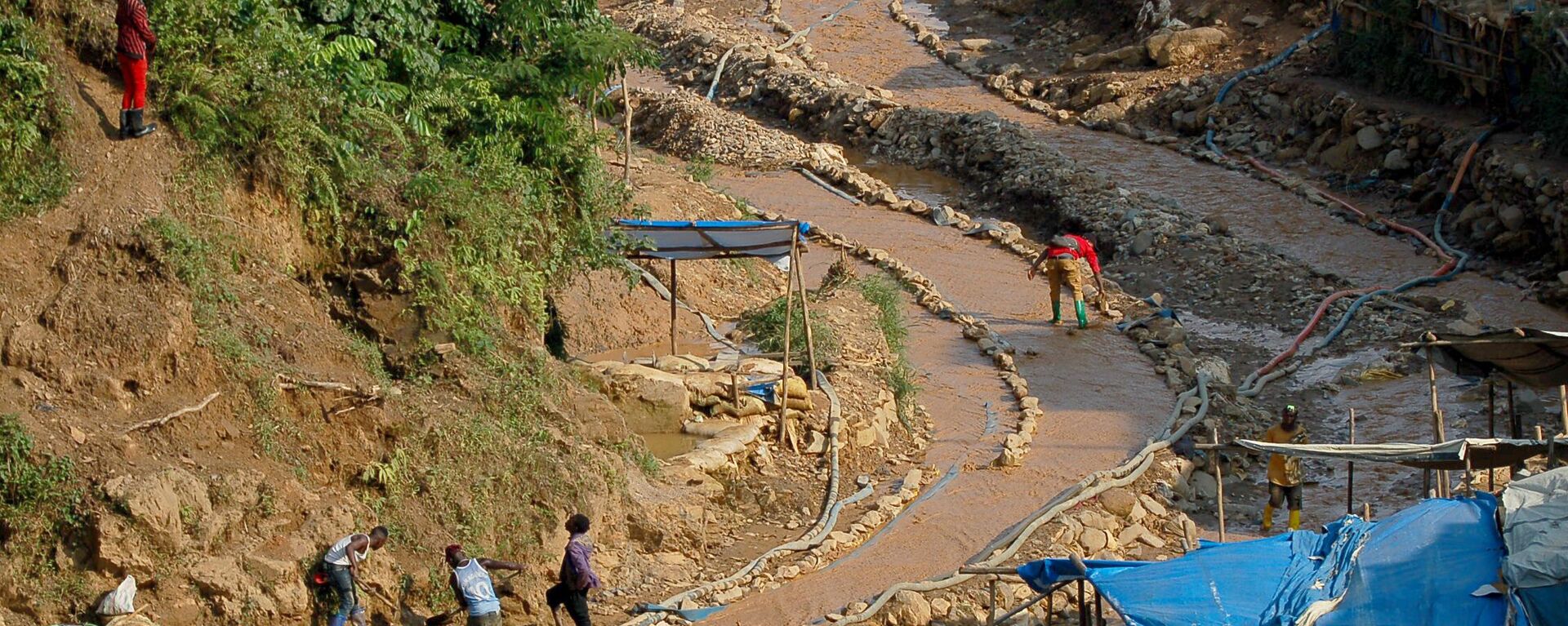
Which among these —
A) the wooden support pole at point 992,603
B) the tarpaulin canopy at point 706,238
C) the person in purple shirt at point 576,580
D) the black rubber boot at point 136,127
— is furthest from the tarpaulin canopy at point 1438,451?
the black rubber boot at point 136,127

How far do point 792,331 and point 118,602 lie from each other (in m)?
7.45

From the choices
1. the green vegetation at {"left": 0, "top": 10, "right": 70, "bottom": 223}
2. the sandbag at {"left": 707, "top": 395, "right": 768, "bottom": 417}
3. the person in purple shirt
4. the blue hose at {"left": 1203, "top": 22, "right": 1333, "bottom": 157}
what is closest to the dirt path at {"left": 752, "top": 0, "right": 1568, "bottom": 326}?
the blue hose at {"left": 1203, "top": 22, "right": 1333, "bottom": 157}

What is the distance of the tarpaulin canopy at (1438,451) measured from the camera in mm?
10289

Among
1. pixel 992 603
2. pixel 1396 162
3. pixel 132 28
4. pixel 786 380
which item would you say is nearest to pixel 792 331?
pixel 786 380

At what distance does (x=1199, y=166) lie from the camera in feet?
81.1

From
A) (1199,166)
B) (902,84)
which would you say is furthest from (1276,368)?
(902,84)

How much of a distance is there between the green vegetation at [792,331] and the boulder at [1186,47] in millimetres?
14868

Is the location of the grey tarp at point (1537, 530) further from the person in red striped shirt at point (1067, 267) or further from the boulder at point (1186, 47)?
the boulder at point (1186, 47)

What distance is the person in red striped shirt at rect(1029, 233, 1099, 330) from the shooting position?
17578 millimetres

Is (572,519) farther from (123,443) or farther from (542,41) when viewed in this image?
(542,41)

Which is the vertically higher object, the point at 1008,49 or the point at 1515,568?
the point at 1515,568

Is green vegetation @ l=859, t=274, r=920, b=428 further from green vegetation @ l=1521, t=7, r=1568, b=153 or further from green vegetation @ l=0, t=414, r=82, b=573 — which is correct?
green vegetation @ l=1521, t=7, r=1568, b=153

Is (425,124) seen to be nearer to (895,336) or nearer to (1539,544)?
(895,336)

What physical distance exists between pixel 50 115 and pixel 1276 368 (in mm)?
12414
